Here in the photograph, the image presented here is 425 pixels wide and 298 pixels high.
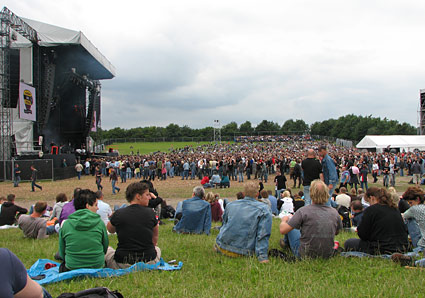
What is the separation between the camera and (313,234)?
173 inches

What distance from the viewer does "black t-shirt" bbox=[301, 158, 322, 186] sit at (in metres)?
8.00

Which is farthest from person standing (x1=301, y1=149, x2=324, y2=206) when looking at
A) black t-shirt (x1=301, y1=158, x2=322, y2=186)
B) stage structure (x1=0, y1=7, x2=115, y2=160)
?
stage structure (x1=0, y1=7, x2=115, y2=160)

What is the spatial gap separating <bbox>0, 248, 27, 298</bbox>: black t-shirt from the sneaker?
4.27m

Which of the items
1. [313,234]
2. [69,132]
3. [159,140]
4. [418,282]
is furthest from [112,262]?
[159,140]

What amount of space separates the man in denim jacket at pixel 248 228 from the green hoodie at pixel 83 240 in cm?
176

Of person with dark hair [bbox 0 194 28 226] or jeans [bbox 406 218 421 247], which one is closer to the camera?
jeans [bbox 406 218 421 247]

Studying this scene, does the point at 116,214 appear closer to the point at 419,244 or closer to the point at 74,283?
the point at 74,283

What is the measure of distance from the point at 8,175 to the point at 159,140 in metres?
64.0

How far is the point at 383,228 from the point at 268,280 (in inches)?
80.4

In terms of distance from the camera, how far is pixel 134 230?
165 inches

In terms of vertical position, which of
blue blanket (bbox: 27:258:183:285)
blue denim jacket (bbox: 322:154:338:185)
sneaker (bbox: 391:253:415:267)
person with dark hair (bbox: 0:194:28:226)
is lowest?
person with dark hair (bbox: 0:194:28:226)

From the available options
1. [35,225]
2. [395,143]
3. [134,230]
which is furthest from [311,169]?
[395,143]

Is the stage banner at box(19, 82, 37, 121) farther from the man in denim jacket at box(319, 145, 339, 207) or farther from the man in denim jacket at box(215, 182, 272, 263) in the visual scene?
the man in denim jacket at box(215, 182, 272, 263)

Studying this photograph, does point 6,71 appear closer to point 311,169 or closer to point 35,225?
point 35,225
